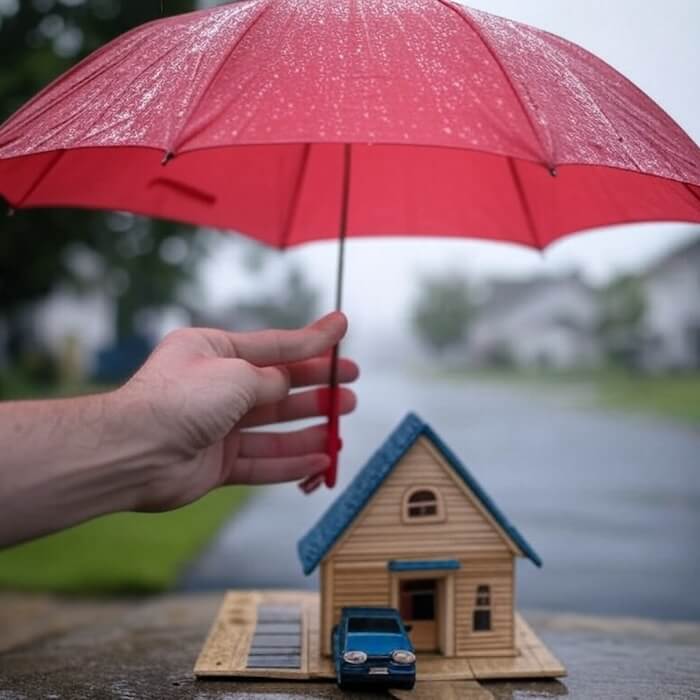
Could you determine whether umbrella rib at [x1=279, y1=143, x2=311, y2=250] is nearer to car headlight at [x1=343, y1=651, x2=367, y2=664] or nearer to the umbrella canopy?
the umbrella canopy

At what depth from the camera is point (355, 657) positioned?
235 cm

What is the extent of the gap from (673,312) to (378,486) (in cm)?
1548

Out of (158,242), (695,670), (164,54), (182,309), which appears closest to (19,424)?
(164,54)

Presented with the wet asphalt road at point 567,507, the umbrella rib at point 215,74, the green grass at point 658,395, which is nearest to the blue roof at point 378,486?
the umbrella rib at point 215,74

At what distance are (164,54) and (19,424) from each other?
97 centimetres

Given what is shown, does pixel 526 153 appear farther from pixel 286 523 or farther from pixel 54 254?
pixel 54 254

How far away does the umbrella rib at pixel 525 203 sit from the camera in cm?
316

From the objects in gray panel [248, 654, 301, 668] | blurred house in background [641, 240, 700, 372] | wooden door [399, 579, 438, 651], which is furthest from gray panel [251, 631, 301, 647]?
blurred house in background [641, 240, 700, 372]

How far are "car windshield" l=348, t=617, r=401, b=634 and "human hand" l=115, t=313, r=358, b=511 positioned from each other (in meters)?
0.54

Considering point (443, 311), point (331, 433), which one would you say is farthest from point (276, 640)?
point (443, 311)

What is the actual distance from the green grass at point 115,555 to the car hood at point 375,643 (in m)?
4.19

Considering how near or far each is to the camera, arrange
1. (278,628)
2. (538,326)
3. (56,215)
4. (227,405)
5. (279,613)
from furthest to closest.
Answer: (538,326) < (56,215) < (279,613) < (278,628) < (227,405)

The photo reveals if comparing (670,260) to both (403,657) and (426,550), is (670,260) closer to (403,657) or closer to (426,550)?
(426,550)

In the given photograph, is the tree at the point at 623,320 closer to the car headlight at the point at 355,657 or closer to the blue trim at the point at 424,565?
the blue trim at the point at 424,565
